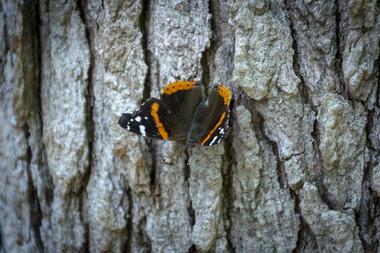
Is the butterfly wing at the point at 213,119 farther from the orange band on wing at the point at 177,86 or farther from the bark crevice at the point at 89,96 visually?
the bark crevice at the point at 89,96

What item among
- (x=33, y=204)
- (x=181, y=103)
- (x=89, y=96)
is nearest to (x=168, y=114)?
(x=181, y=103)

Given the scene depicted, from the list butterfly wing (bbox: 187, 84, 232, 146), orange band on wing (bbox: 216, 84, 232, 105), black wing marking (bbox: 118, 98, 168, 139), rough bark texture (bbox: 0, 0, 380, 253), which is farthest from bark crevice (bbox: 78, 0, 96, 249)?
orange band on wing (bbox: 216, 84, 232, 105)

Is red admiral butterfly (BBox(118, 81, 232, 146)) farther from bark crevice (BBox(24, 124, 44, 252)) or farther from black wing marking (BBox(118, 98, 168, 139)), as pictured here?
bark crevice (BBox(24, 124, 44, 252))

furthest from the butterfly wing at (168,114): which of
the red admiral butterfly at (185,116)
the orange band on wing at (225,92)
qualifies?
the orange band on wing at (225,92)

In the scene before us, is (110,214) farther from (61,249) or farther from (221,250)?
(221,250)

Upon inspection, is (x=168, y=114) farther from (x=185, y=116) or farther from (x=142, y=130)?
(x=142, y=130)

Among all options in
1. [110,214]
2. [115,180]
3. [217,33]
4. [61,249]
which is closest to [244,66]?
[217,33]

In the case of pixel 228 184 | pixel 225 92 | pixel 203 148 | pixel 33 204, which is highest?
pixel 225 92

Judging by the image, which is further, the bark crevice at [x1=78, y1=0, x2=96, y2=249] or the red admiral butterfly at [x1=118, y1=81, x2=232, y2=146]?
the bark crevice at [x1=78, y1=0, x2=96, y2=249]
